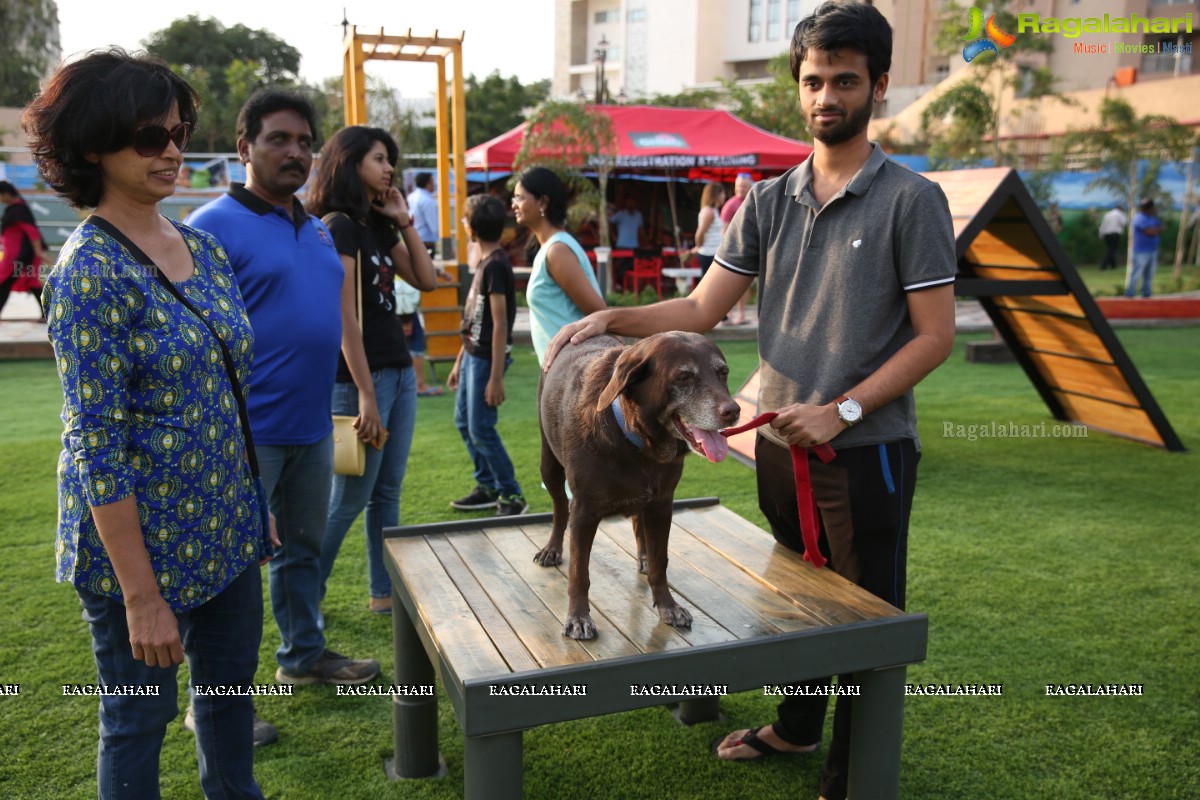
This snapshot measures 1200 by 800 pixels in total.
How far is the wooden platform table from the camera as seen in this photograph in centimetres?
211

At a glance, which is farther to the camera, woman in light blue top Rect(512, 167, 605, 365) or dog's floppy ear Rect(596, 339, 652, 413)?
woman in light blue top Rect(512, 167, 605, 365)

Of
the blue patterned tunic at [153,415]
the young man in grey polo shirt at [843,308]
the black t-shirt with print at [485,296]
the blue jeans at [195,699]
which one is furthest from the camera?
the black t-shirt with print at [485,296]

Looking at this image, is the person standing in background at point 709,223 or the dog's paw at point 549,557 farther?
the person standing in background at point 709,223

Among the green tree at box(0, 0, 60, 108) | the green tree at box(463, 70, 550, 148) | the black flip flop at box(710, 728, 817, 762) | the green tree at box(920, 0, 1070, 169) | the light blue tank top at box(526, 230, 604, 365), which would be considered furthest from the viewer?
the green tree at box(463, 70, 550, 148)

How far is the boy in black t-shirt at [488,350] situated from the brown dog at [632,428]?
2652 millimetres

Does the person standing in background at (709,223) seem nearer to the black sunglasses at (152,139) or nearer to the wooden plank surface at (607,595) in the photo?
the wooden plank surface at (607,595)

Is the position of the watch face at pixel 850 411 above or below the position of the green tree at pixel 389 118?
below

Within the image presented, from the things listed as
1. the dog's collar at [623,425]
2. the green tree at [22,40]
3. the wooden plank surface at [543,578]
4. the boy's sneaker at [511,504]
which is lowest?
the boy's sneaker at [511,504]

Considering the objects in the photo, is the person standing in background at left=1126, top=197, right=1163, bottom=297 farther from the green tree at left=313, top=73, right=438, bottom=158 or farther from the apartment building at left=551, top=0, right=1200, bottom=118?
the green tree at left=313, top=73, right=438, bottom=158

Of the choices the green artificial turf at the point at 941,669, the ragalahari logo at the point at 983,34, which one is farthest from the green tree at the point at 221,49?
the green artificial turf at the point at 941,669

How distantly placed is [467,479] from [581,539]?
4116mm

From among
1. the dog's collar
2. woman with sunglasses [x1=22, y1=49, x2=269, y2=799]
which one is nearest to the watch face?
the dog's collar

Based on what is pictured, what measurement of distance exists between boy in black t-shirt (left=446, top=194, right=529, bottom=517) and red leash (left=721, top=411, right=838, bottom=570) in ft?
9.44

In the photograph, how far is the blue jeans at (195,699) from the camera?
2061 millimetres
